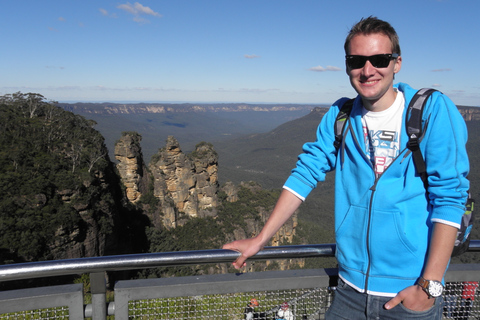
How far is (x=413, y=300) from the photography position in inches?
71.4

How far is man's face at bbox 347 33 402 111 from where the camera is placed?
1907mm

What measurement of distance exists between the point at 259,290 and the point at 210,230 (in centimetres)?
3579

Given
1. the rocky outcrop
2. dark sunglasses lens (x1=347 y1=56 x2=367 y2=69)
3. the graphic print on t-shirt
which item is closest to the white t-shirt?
the graphic print on t-shirt

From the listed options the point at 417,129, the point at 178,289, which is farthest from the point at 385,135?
the point at 178,289

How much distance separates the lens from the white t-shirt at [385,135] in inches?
75.5

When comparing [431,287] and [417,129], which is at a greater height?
[417,129]

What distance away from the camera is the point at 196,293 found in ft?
7.38

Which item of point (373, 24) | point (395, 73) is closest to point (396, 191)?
point (395, 73)

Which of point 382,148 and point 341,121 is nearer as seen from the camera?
point 382,148

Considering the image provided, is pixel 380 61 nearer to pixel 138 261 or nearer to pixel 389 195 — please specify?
pixel 389 195

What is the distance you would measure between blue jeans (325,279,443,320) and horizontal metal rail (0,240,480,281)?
38 cm

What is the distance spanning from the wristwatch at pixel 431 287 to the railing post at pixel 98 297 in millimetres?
1835

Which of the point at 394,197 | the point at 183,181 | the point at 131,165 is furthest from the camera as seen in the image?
the point at 183,181

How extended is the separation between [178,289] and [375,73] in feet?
5.78
